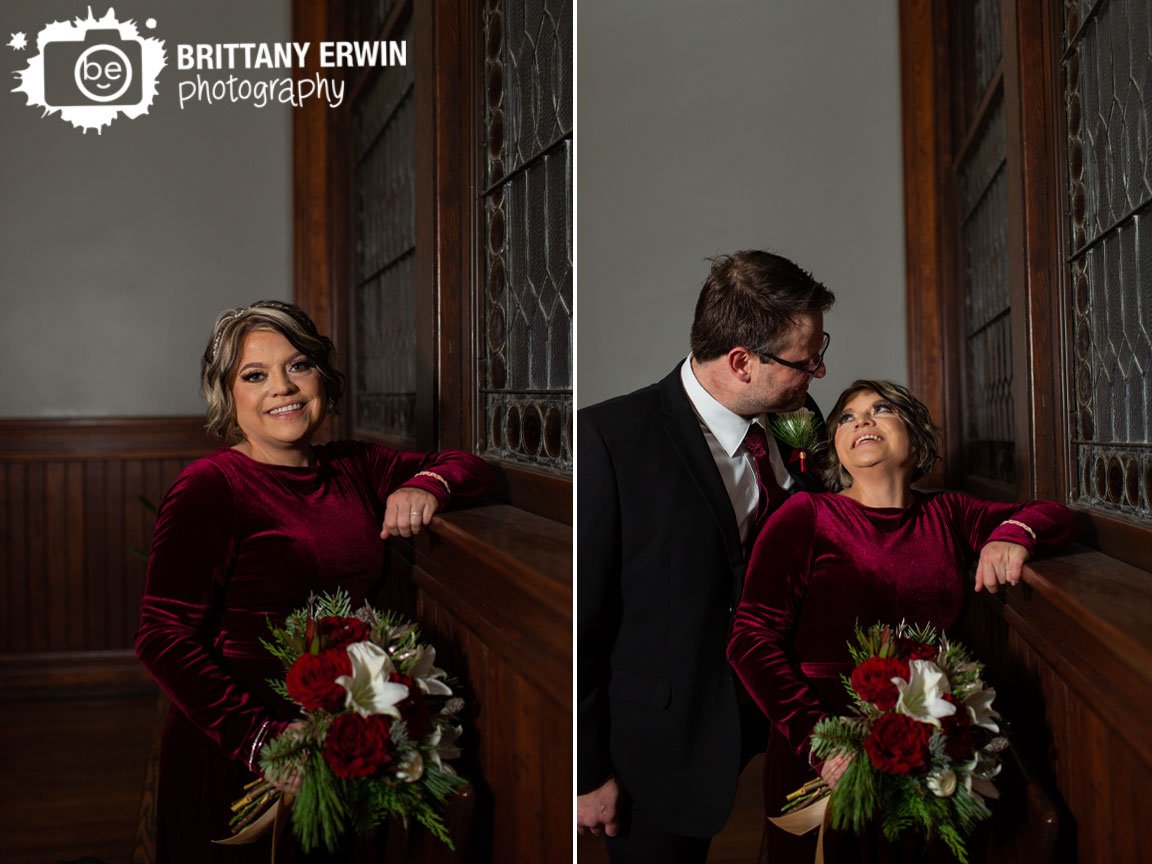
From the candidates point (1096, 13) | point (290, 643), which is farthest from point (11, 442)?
point (1096, 13)

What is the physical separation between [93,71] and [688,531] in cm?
105

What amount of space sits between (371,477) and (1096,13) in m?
1.19

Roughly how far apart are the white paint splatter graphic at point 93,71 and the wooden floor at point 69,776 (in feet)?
2.61

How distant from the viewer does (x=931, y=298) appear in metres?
1.38

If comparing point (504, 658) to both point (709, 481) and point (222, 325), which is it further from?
Result: point (222, 325)

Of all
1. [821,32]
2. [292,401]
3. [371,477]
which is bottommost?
[371,477]

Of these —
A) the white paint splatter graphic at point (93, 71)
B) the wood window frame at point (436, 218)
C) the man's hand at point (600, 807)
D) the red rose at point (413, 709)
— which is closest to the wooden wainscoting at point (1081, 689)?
the man's hand at point (600, 807)

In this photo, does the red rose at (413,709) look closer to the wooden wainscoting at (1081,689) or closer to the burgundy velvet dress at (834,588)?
the burgundy velvet dress at (834,588)

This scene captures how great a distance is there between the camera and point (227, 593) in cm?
125

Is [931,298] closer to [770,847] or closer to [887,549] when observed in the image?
[887,549]

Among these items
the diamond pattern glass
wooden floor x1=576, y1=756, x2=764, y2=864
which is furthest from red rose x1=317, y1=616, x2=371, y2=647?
the diamond pattern glass

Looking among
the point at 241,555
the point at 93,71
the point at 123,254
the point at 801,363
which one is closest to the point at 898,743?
the point at 801,363

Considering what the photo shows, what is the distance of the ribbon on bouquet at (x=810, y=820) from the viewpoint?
50.1 inches

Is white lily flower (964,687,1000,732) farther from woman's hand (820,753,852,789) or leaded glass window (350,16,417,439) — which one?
leaded glass window (350,16,417,439)
